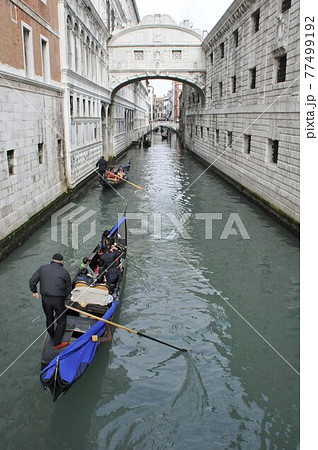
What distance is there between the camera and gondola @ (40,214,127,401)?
4246mm

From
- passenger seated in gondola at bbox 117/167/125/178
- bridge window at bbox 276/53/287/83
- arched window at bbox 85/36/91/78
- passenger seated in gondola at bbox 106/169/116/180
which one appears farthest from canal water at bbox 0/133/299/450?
arched window at bbox 85/36/91/78

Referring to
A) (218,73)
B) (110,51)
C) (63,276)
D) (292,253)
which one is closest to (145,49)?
(110,51)

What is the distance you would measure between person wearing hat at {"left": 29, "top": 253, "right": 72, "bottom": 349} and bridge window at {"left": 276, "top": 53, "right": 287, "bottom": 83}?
32.4 feet

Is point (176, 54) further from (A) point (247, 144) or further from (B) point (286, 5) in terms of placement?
(B) point (286, 5)

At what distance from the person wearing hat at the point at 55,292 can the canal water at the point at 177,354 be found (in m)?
0.59

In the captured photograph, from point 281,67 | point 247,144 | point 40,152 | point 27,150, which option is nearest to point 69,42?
point 40,152

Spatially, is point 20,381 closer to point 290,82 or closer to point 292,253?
point 292,253

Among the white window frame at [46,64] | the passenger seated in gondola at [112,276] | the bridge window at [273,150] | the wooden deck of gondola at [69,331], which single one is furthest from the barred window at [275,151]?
the wooden deck of gondola at [69,331]

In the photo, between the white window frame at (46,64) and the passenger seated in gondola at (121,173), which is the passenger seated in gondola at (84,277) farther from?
the passenger seated in gondola at (121,173)

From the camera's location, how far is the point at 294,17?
Answer: 10.9 meters

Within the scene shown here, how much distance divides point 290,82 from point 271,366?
27.7 ft

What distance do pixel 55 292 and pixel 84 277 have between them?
166 cm

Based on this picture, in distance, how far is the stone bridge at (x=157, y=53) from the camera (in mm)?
24203

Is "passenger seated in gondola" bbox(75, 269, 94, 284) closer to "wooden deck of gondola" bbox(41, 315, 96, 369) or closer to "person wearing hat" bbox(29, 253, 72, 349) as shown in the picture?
"wooden deck of gondola" bbox(41, 315, 96, 369)
